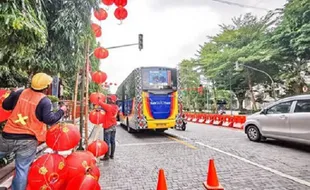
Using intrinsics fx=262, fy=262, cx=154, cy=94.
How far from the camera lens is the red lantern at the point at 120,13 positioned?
668 cm

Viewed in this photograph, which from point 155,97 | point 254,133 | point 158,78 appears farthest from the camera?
point 158,78

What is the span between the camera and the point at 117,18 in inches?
270

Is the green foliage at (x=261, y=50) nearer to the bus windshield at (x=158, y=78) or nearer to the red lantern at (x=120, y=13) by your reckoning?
the bus windshield at (x=158, y=78)

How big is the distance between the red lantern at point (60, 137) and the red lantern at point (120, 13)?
3.81m

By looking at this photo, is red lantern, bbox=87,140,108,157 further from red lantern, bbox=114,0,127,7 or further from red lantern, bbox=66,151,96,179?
red lantern, bbox=114,0,127,7

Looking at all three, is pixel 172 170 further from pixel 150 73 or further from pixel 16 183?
pixel 150 73

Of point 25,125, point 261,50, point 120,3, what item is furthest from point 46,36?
point 261,50

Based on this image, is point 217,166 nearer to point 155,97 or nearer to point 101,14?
point 101,14

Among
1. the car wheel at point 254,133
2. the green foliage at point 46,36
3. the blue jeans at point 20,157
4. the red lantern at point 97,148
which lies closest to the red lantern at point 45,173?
the blue jeans at point 20,157

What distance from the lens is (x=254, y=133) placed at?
10414 millimetres

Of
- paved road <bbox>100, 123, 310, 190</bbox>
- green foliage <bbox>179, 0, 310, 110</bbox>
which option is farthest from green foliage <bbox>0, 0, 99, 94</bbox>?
green foliage <bbox>179, 0, 310, 110</bbox>

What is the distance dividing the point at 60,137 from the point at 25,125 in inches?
19.6

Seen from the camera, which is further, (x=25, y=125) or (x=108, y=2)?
(x=108, y=2)

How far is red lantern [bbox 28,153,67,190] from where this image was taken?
3.57 metres
